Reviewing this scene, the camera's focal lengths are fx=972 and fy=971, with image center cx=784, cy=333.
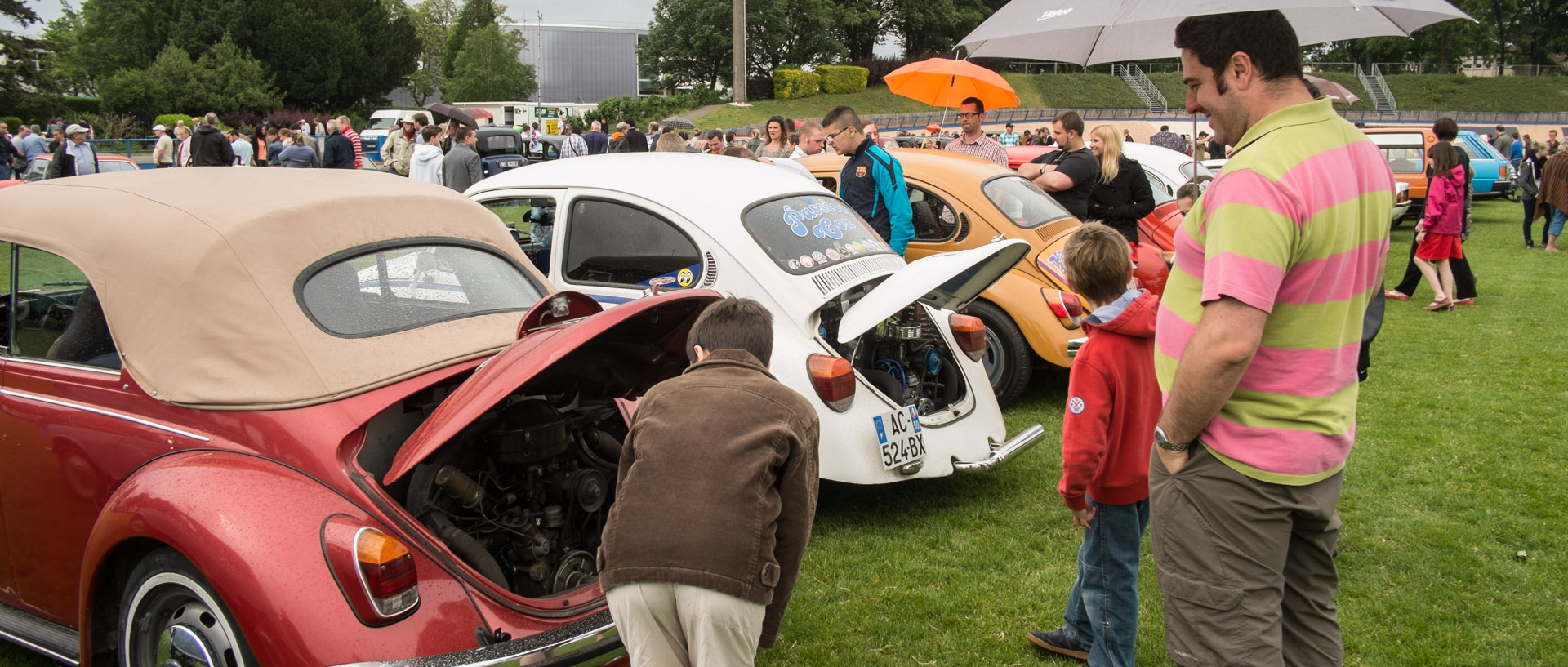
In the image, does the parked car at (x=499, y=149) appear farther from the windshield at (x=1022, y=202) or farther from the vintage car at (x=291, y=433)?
the vintage car at (x=291, y=433)

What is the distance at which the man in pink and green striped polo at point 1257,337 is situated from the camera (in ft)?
6.89

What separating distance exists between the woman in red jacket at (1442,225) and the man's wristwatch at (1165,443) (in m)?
9.49

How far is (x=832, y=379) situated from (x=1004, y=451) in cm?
112

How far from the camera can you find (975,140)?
906cm

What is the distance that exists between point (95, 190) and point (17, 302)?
1.59 ft

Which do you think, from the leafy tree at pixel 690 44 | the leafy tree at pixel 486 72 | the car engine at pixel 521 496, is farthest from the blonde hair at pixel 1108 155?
the leafy tree at pixel 486 72

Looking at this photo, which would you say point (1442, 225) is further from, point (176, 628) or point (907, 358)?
point (176, 628)

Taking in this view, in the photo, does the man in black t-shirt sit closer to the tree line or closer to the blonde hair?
the blonde hair

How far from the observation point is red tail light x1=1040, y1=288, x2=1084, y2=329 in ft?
21.4

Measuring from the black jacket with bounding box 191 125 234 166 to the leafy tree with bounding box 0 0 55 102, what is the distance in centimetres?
3721

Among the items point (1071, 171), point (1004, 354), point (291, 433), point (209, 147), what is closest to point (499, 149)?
point (209, 147)

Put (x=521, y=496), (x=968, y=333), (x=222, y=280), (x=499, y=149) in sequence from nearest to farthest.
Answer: (x=222, y=280) < (x=521, y=496) < (x=968, y=333) < (x=499, y=149)

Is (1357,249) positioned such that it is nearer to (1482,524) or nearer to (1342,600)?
(1342,600)

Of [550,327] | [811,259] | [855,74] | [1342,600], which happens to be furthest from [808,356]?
[855,74]
